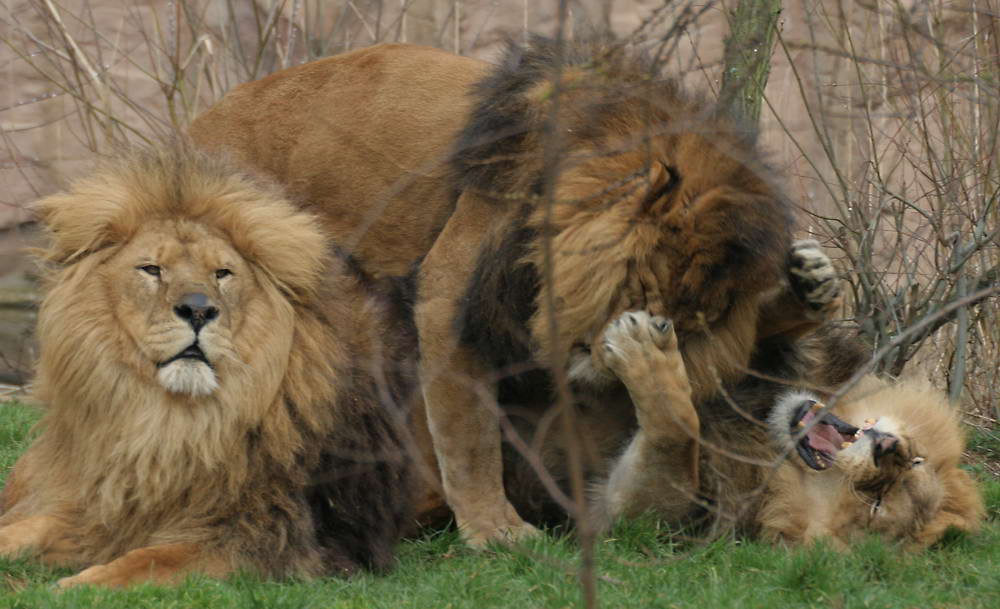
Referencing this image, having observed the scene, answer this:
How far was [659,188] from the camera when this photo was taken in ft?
13.5

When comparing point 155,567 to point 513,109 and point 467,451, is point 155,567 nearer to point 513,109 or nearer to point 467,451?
point 467,451

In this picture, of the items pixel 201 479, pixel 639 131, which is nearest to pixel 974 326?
pixel 639 131

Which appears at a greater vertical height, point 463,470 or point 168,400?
point 168,400

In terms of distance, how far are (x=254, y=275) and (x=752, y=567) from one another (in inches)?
72.7

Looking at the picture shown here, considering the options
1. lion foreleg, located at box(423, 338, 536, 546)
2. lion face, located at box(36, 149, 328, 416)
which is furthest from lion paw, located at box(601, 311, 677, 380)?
lion face, located at box(36, 149, 328, 416)

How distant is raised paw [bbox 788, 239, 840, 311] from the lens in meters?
4.36

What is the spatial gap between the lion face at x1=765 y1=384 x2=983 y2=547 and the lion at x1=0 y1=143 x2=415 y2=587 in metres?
1.45

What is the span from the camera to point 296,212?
4461 mm

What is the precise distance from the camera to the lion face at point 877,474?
15.1 feet

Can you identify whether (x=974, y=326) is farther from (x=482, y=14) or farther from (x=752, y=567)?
(x=482, y=14)

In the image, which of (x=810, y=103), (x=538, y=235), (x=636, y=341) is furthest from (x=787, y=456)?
(x=810, y=103)

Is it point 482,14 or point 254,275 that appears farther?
point 482,14

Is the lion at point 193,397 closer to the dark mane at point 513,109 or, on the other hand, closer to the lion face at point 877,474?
the dark mane at point 513,109

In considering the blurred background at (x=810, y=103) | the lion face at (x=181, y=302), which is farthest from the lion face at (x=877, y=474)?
the lion face at (x=181, y=302)
